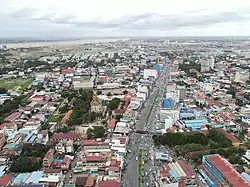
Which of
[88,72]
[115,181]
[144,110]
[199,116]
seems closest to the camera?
[115,181]

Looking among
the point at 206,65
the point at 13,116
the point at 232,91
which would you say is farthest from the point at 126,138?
the point at 206,65

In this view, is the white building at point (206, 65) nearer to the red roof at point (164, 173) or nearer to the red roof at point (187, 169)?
the red roof at point (187, 169)

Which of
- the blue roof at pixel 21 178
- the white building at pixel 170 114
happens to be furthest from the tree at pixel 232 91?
the blue roof at pixel 21 178

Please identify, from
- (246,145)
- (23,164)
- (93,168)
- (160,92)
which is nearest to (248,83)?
(160,92)

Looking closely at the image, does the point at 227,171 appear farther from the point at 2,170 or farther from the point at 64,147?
the point at 2,170

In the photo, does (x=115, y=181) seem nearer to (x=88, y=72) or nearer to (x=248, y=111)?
(x=248, y=111)

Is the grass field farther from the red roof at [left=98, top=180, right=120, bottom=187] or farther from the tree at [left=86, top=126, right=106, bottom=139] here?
the red roof at [left=98, top=180, right=120, bottom=187]
